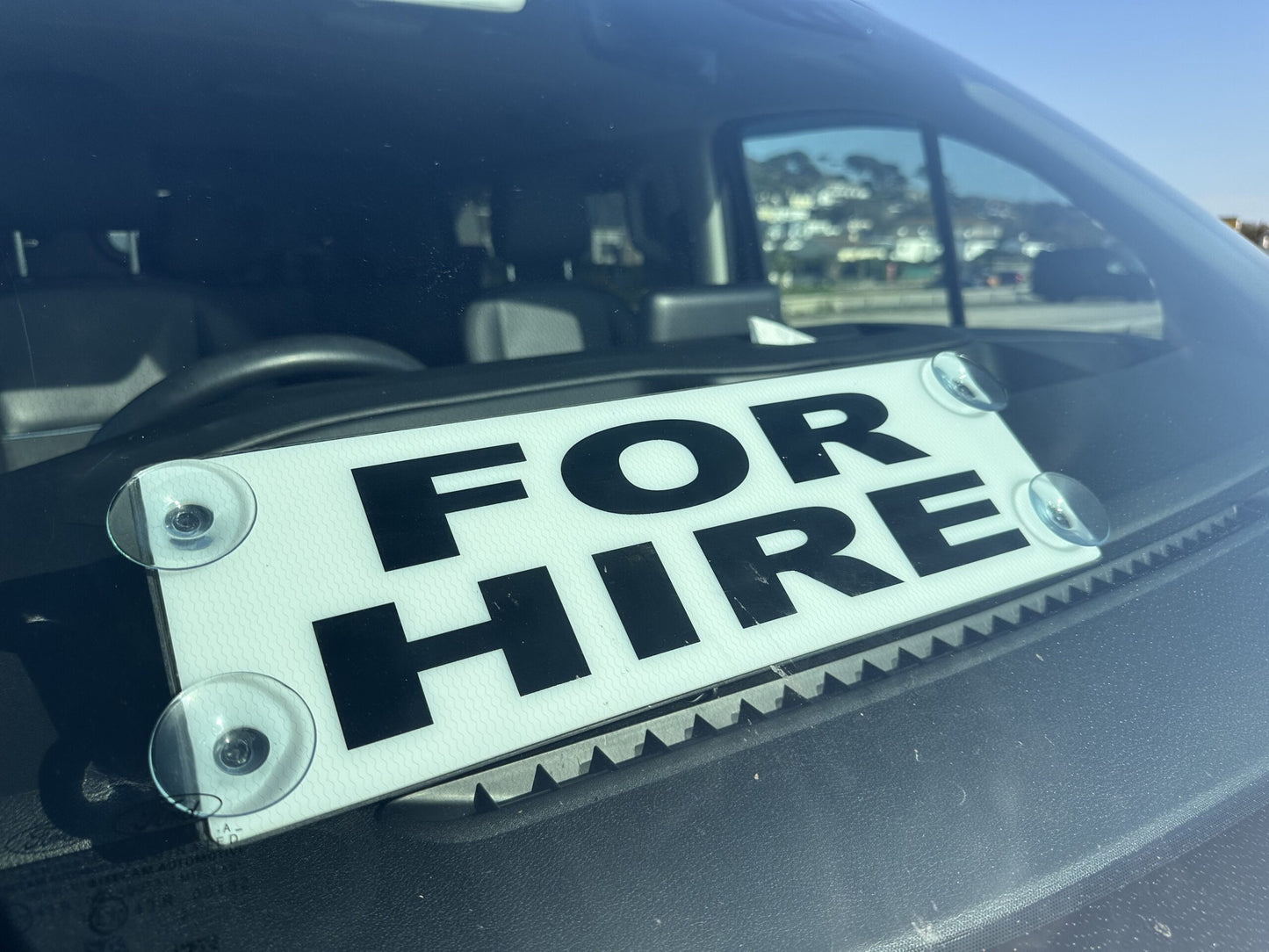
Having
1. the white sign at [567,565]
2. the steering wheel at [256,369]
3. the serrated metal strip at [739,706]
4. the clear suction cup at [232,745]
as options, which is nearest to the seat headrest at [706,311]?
the white sign at [567,565]

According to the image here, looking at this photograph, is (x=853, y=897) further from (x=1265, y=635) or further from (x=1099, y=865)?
(x=1265, y=635)

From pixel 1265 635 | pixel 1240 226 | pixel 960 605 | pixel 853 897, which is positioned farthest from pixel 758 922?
pixel 1240 226

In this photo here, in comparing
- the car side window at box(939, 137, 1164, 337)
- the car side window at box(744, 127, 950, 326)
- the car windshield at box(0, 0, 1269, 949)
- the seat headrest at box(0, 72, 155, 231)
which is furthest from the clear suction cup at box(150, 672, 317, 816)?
the car side window at box(939, 137, 1164, 337)

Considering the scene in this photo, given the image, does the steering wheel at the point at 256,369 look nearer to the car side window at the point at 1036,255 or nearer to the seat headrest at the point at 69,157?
the seat headrest at the point at 69,157

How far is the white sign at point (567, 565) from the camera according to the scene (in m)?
0.62

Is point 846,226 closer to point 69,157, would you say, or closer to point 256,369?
point 256,369

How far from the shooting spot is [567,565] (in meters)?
0.71

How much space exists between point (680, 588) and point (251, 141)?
0.57 metres

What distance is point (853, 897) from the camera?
1.97 ft

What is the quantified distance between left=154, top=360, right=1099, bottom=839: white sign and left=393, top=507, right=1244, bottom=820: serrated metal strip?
0.01 m

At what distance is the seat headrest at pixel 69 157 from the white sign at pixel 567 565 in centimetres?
32

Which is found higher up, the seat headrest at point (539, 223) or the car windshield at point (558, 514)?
the seat headrest at point (539, 223)

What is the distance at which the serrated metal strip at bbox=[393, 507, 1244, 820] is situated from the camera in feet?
2.05

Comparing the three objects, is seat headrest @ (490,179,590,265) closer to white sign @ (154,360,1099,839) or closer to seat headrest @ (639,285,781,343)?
seat headrest @ (639,285,781,343)
